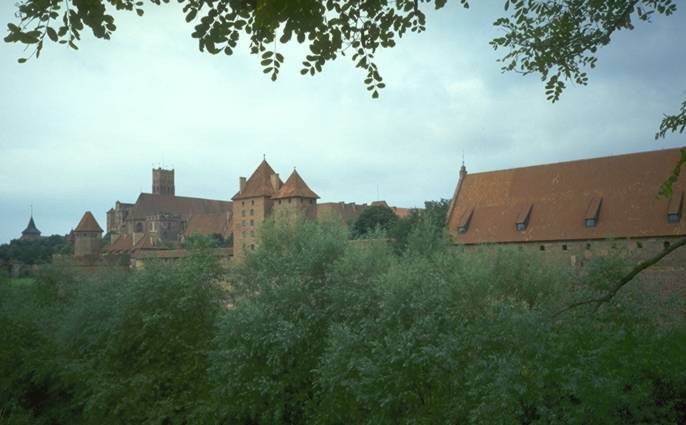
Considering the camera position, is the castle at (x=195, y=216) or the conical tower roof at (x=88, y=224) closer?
the castle at (x=195, y=216)

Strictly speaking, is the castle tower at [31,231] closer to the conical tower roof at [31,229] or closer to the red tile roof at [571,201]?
the conical tower roof at [31,229]

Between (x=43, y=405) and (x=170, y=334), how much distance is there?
7661 millimetres

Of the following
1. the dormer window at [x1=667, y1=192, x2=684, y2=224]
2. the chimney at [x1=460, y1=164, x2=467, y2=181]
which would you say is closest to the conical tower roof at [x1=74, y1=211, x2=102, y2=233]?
the chimney at [x1=460, y1=164, x2=467, y2=181]

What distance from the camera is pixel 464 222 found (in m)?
36.2

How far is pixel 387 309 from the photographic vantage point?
1570 cm

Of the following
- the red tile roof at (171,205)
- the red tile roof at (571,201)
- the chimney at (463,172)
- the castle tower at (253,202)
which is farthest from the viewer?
the red tile roof at (171,205)

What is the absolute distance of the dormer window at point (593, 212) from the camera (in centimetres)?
3170

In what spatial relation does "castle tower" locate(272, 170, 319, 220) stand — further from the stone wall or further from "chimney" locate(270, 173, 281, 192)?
the stone wall

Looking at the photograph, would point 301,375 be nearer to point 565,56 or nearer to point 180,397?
point 180,397

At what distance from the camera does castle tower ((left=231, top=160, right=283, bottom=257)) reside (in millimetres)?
60031

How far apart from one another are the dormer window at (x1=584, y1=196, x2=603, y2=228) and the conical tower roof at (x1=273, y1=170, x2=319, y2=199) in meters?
Answer: 30.6

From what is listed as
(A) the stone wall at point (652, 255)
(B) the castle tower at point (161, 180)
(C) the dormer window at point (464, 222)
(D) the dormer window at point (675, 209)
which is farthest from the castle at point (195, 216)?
(D) the dormer window at point (675, 209)

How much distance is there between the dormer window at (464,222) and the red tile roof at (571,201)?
0.20 ft

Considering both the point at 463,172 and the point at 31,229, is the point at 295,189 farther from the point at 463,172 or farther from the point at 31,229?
the point at 31,229
